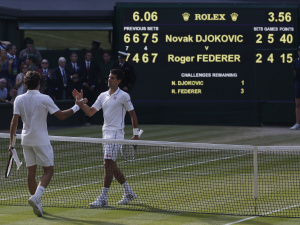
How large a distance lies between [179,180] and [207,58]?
393 inches

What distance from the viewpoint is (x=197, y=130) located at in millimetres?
22641

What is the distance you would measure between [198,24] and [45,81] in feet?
15.8

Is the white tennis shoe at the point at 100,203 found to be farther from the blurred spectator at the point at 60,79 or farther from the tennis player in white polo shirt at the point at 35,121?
the blurred spectator at the point at 60,79

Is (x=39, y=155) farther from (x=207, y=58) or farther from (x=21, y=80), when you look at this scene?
(x=207, y=58)

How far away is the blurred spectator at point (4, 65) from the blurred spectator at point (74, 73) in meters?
1.78

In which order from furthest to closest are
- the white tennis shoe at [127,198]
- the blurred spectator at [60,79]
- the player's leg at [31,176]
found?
the blurred spectator at [60,79], the white tennis shoe at [127,198], the player's leg at [31,176]

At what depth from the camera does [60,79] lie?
76.0ft

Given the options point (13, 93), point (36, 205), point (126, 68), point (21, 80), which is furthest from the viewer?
point (126, 68)

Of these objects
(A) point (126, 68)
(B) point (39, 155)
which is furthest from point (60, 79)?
(B) point (39, 155)

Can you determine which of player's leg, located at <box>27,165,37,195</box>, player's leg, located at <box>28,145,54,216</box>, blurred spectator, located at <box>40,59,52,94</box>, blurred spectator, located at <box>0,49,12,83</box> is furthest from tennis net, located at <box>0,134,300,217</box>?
blurred spectator, located at <box>0,49,12,83</box>

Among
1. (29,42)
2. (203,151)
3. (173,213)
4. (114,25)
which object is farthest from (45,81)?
(173,213)

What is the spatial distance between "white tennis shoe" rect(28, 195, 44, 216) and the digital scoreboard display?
13095 mm

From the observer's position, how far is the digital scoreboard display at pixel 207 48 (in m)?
23.3

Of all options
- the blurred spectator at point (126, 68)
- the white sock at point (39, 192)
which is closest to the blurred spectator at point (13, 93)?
the blurred spectator at point (126, 68)
